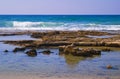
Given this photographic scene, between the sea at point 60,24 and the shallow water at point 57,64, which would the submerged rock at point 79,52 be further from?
the sea at point 60,24

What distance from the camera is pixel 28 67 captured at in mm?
13039

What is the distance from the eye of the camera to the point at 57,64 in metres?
13.8

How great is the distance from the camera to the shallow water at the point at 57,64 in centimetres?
1206

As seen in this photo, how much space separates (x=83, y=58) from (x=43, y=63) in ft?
7.50

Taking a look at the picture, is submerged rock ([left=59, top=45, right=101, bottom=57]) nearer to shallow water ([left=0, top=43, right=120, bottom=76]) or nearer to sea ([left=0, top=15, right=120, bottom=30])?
shallow water ([left=0, top=43, right=120, bottom=76])

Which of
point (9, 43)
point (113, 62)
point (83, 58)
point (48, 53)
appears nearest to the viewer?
point (113, 62)

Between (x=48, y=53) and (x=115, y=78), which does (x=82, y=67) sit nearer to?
(x=115, y=78)

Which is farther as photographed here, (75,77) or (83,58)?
(83,58)

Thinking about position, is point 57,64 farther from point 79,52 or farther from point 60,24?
point 60,24

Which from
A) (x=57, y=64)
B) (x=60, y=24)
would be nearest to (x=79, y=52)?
(x=57, y=64)

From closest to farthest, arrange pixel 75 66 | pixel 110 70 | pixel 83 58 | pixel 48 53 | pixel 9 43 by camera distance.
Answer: pixel 110 70 → pixel 75 66 → pixel 83 58 → pixel 48 53 → pixel 9 43

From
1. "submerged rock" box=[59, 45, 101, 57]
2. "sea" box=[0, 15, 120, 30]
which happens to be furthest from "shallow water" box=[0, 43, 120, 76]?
"sea" box=[0, 15, 120, 30]

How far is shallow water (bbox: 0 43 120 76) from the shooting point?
475 inches

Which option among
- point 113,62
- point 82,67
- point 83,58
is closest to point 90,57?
point 83,58
